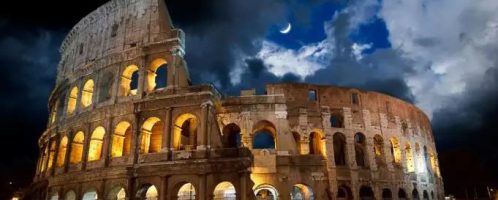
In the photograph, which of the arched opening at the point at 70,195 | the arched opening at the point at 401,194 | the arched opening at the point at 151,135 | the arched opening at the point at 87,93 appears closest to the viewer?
the arched opening at the point at 151,135

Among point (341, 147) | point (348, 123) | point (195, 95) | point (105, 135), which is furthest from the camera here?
point (341, 147)

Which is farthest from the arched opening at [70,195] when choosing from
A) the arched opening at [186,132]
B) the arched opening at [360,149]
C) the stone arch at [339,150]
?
the arched opening at [360,149]

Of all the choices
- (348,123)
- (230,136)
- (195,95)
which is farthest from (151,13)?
(348,123)

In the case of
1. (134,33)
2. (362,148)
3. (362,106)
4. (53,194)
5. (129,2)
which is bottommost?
(53,194)

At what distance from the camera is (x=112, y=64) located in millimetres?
23344

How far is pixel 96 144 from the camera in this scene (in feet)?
74.4

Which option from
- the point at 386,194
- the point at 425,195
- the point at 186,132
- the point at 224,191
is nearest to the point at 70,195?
the point at 186,132

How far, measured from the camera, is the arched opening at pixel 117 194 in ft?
66.4

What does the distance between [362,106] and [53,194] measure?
2054 cm

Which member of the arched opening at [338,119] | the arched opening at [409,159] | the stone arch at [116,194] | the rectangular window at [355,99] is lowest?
the stone arch at [116,194]

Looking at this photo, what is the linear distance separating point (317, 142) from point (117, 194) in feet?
41.4

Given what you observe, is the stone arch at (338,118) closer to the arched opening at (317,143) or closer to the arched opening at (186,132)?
Result: the arched opening at (317,143)

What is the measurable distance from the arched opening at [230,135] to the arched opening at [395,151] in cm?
1155

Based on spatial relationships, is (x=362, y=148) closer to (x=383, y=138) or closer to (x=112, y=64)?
(x=383, y=138)
